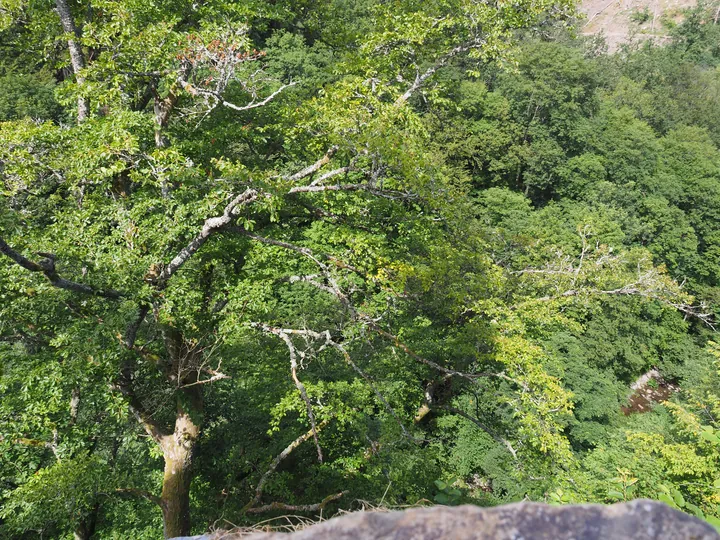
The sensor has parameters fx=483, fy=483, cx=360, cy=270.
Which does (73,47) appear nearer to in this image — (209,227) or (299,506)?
(209,227)

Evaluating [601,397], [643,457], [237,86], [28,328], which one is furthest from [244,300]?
[601,397]

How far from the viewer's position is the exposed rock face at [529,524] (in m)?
1.77

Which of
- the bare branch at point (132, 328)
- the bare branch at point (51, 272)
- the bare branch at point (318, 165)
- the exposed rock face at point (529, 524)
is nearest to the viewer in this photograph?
the exposed rock face at point (529, 524)

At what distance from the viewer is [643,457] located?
13.2m

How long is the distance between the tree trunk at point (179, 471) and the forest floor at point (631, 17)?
10813 centimetres

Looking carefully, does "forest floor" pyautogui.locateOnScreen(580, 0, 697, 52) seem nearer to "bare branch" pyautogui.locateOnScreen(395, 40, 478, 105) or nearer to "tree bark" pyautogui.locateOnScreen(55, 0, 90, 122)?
"bare branch" pyautogui.locateOnScreen(395, 40, 478, 105)

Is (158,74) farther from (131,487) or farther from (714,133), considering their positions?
(714,133)

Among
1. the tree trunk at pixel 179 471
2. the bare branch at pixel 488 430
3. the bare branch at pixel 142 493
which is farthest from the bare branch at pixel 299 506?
the bare branch at pixel 488 430

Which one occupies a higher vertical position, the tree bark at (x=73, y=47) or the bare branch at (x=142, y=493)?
the tree bark at (x=73, y=47)

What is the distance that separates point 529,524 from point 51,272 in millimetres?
6334

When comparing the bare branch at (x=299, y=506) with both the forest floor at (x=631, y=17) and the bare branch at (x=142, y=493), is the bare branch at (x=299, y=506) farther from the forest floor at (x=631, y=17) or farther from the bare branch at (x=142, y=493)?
the forest floor at (x=631, y=17)

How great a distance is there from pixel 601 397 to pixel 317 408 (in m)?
18.4

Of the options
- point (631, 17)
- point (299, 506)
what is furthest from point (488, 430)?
point (631, 17)

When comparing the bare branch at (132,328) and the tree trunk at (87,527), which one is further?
the tree trunk at (87,527)
